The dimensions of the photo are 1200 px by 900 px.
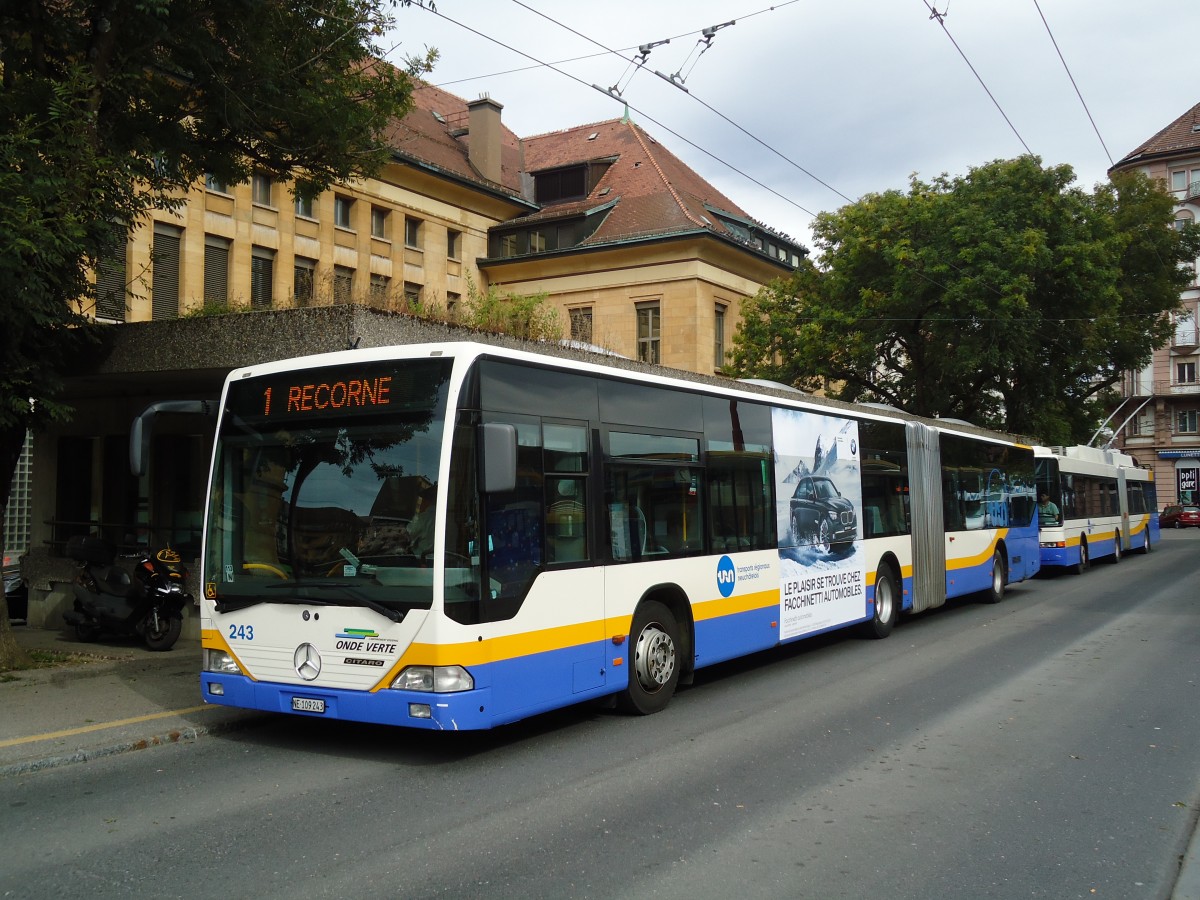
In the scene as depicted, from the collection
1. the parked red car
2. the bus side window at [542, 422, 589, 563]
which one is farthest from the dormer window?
the bus side window at [542, 422, 589, 563]

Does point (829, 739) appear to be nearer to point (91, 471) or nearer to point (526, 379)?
point (526, 379)

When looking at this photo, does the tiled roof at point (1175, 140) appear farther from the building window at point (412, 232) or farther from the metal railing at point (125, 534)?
the metal railing at point (125, 534)

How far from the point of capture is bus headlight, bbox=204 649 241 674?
789cm

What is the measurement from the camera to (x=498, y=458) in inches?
275

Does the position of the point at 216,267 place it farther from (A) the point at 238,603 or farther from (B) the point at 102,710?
(A) the point at 238,603

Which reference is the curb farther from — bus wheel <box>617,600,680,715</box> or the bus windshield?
bus wheel <box>617,600,680,715</box>

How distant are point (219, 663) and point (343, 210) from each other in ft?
119

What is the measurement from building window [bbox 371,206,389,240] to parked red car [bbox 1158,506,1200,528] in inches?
1838

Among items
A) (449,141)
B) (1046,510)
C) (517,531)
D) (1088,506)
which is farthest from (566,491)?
(449,141)

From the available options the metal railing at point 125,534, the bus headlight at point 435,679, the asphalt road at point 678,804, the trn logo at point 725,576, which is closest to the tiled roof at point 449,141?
the metal railing at point 125,534

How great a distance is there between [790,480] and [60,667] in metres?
7.87

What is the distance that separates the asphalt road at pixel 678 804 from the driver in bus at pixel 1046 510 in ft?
49.3

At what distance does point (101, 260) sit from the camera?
10.9 meters

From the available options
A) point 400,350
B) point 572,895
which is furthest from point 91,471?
point 572,895
